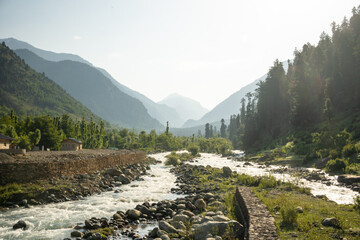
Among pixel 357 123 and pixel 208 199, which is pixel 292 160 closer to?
pixel 357 123

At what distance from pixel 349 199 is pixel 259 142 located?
68958 mm

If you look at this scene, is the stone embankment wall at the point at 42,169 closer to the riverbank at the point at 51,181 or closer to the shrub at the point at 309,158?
the riverbank at the point at 51,181

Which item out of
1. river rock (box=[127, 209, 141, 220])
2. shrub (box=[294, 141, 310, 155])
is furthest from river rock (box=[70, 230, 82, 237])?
shrub (box=[294, 141, 310, 155])

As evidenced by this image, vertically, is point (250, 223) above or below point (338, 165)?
above

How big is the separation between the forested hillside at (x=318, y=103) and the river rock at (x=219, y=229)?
29536mm

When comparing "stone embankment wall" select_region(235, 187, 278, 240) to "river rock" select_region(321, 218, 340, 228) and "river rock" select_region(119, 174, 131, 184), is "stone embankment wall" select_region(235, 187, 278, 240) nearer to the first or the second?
"river rock" select_region(321, 218, 340, 228)

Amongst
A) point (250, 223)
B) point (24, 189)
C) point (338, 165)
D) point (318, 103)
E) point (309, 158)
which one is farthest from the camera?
point (318, 103)

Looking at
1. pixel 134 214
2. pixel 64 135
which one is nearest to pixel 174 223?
pixel 134 214

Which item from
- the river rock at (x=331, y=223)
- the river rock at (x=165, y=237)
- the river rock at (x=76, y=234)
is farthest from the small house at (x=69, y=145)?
the river rock at (x=331, y=223)

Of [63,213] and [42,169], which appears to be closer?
[63,213]

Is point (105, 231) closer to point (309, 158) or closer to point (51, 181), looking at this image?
point (51, 181)

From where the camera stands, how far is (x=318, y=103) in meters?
68.0

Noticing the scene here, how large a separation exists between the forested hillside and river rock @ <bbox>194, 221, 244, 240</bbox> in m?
29.5

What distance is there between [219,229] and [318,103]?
69.0 meters
